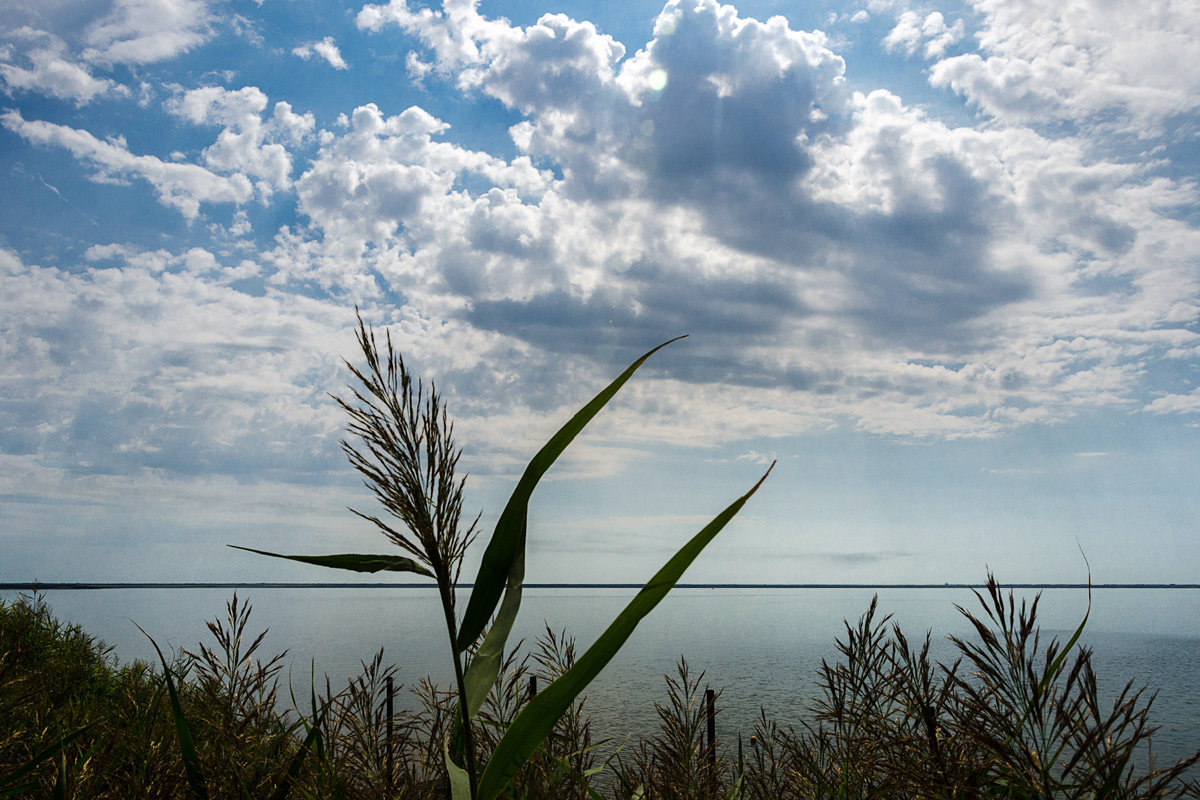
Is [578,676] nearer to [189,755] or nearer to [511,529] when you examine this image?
[511,529]

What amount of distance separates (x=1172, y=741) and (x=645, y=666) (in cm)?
2855

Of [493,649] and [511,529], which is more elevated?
[511,529]

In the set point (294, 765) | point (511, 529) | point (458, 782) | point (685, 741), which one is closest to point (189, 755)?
point (294, 765)

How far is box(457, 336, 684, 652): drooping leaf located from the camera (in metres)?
1.31

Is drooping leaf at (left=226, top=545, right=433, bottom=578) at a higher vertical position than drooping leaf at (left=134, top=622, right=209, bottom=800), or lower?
higher

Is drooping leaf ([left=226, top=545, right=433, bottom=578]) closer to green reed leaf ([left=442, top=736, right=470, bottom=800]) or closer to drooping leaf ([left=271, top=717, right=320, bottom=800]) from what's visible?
green reed leaf ([left=442, top=736, right=470, bottom=800])

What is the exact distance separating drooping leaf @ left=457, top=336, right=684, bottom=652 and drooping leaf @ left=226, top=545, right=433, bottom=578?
121 mm

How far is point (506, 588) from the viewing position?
1.44m

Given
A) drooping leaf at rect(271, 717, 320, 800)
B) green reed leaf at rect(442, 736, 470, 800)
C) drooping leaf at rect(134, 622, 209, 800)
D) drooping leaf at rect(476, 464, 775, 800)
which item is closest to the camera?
drooping leaf at rect(476, 464, 775, 800)

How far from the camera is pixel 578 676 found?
1.25m

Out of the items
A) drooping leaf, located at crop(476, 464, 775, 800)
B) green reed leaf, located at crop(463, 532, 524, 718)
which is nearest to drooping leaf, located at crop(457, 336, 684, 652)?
green reed leaf, located at crop(463, 532, 524, 718)

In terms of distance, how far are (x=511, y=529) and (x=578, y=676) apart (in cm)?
29

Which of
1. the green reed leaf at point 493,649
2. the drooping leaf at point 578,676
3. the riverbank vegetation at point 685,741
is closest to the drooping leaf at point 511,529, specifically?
the green reed leaf at point 493,649

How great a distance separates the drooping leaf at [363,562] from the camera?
127 centimetres
